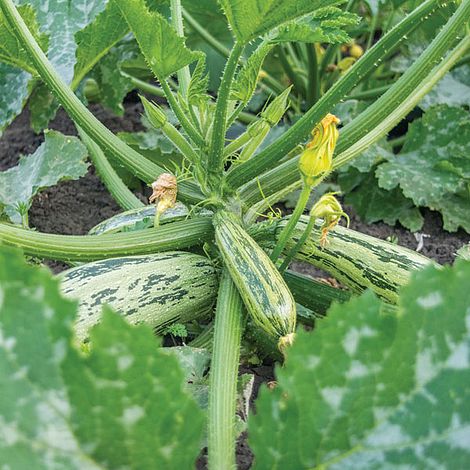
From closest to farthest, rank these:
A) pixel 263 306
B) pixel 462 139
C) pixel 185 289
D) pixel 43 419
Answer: pixel 43 419
pixel 263 306
pixel 185 289
pixel 462 139

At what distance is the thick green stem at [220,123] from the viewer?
1.36 metres

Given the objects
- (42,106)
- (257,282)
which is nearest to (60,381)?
(257,282)

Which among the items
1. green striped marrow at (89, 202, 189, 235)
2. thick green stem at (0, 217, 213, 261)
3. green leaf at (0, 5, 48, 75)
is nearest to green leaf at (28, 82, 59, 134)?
green leaf at (0, 5, 48, 75)

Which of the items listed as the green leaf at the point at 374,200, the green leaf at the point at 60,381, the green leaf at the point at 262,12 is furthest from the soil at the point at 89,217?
the green leaf at the point at 60,381

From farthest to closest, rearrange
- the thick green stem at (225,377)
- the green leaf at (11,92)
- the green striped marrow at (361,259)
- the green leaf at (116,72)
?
the green leaf at (116,72) → the green leaf at (11,92) → the green striped marrow at (361,259) → the thick green stem at (225,377)

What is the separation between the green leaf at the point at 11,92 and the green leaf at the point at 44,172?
14 centimetres

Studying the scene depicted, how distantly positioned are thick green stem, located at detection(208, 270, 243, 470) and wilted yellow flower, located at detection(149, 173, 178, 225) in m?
0.20

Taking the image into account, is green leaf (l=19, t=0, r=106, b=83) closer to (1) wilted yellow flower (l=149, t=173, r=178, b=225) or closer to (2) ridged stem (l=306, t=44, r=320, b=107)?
(1) wilted yellow flower (l=149, t=173, r=178, b=225)

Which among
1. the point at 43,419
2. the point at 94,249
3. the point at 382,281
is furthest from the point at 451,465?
the point at 94,249

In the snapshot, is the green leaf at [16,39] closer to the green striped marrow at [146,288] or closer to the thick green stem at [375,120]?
the green striped marrow at [146,288]

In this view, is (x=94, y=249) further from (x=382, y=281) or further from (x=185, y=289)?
(x=382, y=281)

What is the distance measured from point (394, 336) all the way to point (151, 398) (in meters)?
0.33

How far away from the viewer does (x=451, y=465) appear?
0.92 metres

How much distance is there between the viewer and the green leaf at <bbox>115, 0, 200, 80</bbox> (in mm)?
1312
